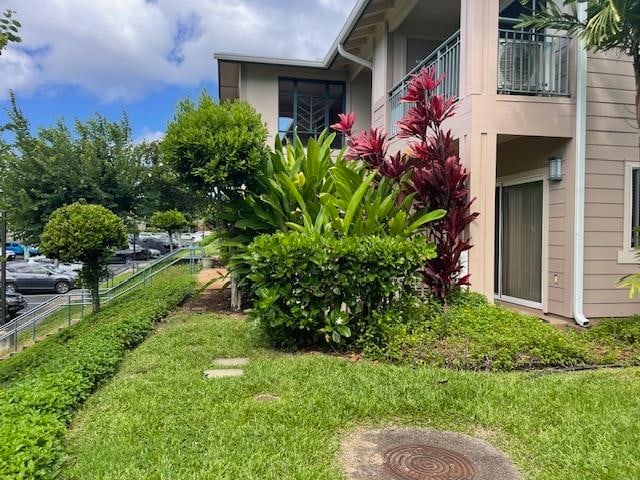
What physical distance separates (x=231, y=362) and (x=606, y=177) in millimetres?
5675

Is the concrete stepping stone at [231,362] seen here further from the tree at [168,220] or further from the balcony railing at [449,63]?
the tree at [168,220]

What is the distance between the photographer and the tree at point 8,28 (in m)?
5.16

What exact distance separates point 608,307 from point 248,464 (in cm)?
603

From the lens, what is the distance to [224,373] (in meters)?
4.88

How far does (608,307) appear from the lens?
6.97 meters

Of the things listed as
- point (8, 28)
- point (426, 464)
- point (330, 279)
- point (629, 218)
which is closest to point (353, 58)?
point (629, 218)

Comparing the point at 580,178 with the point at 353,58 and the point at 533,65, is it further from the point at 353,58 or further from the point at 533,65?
the point at 353,58

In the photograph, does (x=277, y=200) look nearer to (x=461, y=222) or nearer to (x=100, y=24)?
(x=461, y=222)

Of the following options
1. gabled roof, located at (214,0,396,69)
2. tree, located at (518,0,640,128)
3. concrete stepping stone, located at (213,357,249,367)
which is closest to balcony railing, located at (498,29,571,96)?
tree, located at (518,0,640,128)

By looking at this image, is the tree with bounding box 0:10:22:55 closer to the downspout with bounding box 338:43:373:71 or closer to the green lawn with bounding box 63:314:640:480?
the green lawn with bounding box 63:314:640:480

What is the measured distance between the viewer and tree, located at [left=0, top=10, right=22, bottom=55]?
16.9 ft

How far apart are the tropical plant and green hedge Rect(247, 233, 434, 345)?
1.57 ft

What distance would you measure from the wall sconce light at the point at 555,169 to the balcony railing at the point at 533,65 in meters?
0.92

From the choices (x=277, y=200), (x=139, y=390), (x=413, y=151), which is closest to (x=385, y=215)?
(x=413, y=151)
